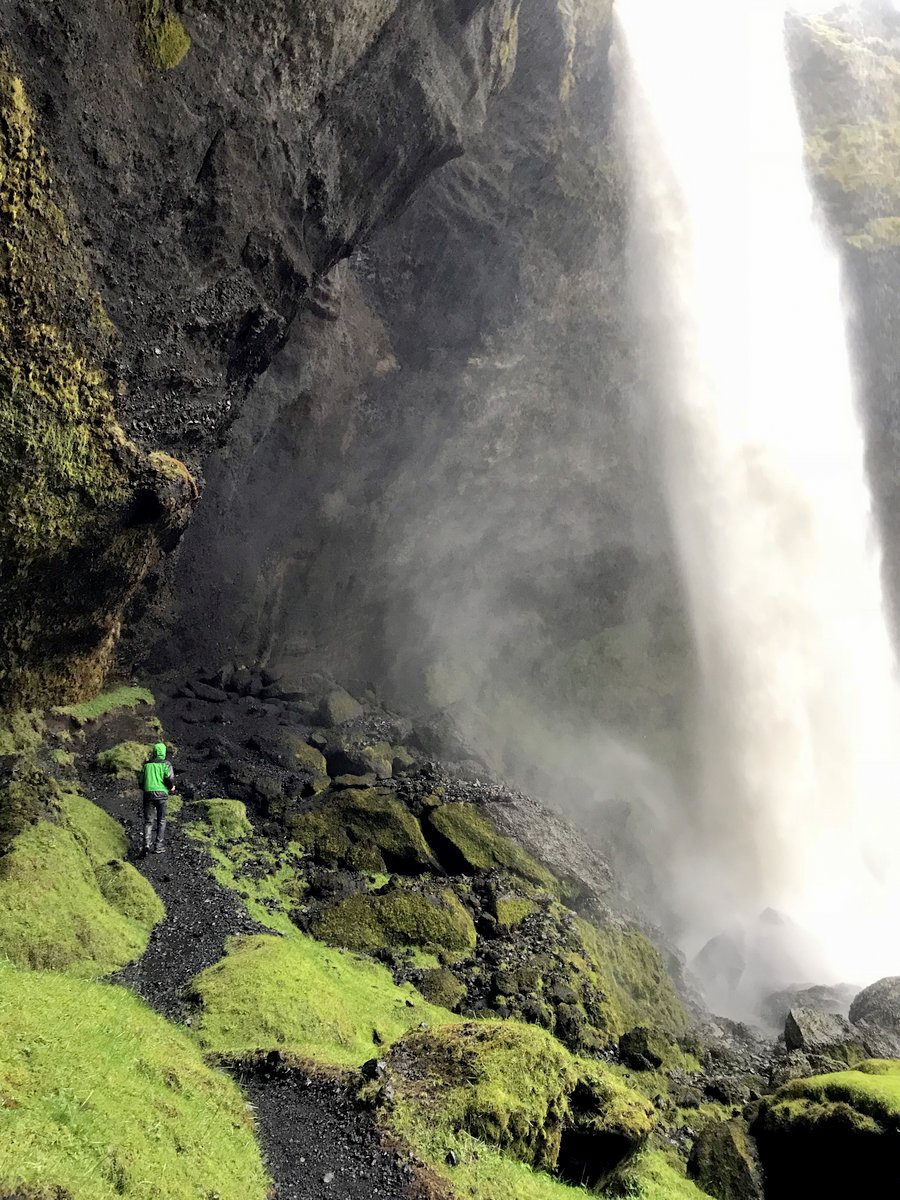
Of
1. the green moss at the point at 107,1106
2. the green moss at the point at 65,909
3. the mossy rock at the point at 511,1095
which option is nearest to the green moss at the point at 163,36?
the green moss at the point at 65,909

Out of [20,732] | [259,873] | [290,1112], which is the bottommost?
[20,732]

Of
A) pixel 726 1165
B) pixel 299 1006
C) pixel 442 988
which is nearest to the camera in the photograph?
pixel 299 1006

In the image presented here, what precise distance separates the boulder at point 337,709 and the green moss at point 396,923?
11860 mm

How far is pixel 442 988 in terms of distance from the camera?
12.8m

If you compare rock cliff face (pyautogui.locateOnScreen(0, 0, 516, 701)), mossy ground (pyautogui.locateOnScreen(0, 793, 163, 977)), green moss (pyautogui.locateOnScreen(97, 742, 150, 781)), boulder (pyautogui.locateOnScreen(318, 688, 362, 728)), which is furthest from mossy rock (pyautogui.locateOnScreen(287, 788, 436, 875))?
boulder (pyautogui.locateOnScreen(318, 688, 362, 728))

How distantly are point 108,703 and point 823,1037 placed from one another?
19.2 m

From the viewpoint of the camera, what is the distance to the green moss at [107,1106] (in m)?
4.45

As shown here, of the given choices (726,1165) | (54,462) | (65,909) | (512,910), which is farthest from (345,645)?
(726,1165)

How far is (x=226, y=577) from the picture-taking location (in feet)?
89.6

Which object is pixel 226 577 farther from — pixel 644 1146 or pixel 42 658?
pixel 644 1146

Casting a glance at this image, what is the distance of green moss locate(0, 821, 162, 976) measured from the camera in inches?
338

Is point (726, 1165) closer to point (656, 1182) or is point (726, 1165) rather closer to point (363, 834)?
point (656, 1182)

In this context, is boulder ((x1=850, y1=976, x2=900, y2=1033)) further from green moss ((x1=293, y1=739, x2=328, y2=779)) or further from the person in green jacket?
the person in green jacket

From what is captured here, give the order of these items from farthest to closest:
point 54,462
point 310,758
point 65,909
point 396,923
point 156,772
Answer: point 310,758
point 54,462
point 396,923
point 156,772
point 65,909
